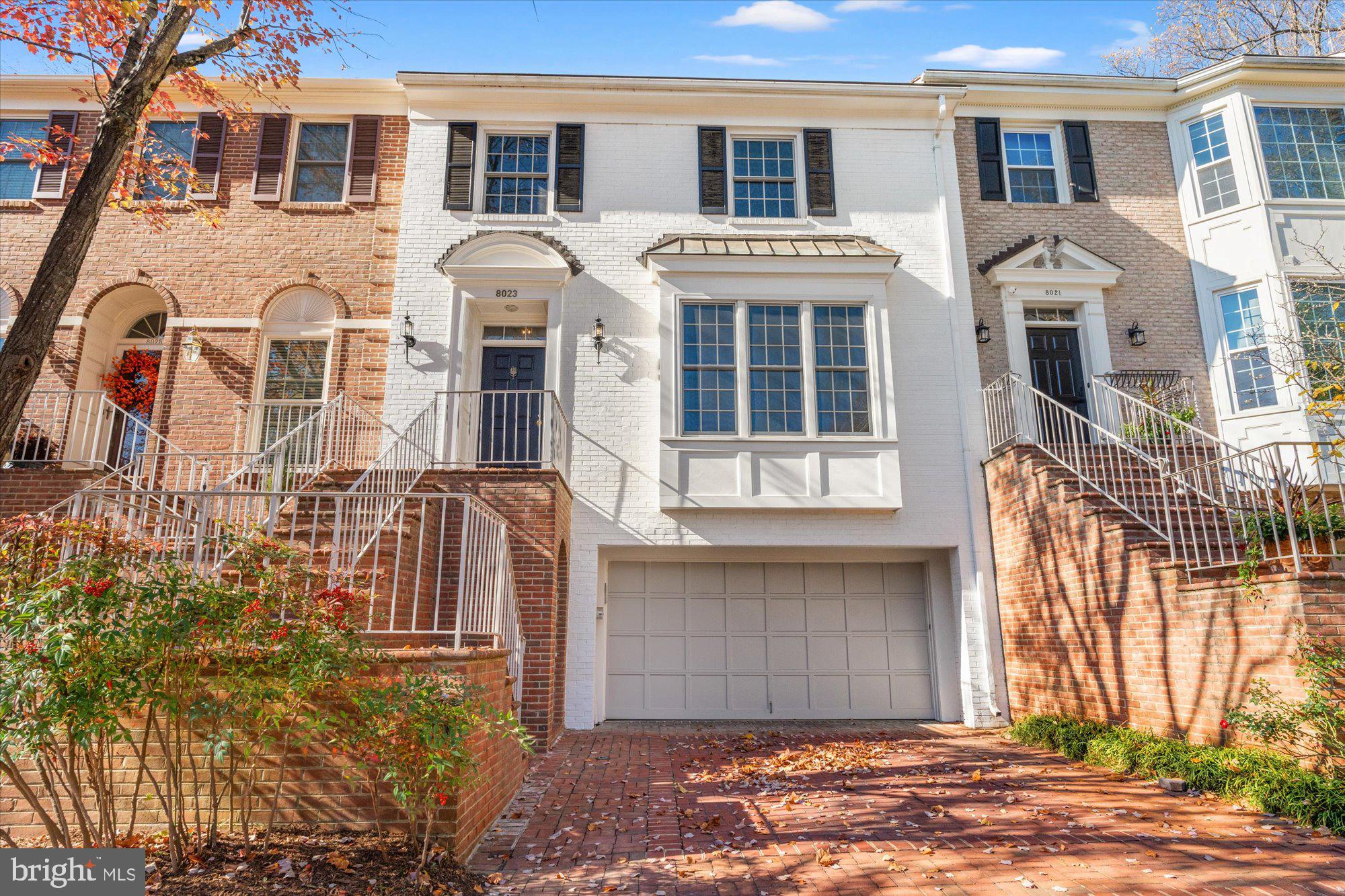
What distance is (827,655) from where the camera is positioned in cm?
1141

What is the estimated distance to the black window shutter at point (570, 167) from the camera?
1206cm

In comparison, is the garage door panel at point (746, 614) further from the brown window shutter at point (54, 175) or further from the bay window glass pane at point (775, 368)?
the brown window shutter at point (54, 175)

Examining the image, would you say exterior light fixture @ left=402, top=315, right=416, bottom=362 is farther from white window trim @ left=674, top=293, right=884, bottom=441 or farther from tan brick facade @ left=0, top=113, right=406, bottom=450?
white window trim @ left=674, top=293, right=884, bottom=441

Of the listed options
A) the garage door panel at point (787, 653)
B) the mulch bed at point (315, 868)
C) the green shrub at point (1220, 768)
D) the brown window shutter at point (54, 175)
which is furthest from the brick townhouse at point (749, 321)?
the mulch bed at point (315, 868)

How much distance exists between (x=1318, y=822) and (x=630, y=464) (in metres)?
7.88

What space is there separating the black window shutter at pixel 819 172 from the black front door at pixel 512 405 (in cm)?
484

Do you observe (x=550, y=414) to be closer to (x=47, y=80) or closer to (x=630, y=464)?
(x=630, y=464)

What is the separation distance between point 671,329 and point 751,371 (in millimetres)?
1275

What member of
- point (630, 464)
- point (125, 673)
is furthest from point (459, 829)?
point (630, 464)

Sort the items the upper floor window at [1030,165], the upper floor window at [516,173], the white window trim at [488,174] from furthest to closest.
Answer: the upper floor window at [1030,165], the upper floor window at [516,173], the white window trim at [488,174]

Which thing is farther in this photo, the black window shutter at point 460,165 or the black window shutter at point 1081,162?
the black window shutter at point 1081,162

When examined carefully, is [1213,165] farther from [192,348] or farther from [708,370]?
[192,348]

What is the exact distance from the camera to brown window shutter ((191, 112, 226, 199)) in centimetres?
1217

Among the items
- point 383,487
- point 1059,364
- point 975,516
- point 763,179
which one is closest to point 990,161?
point 1059,364
